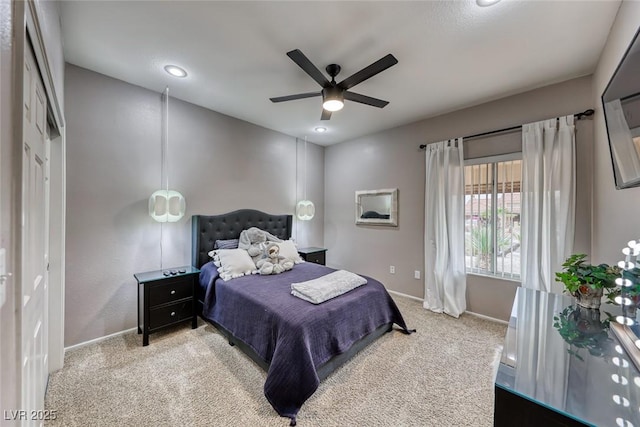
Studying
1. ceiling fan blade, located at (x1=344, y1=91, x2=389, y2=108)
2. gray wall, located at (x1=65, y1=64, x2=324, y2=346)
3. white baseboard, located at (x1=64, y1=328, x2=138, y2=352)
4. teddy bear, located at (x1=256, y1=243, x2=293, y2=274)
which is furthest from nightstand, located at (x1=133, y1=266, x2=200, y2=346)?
ceiling fan blade, located at (x1=344, y1=91, x2=389, y2=108)

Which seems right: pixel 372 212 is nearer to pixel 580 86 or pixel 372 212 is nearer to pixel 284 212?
pixel 284 212

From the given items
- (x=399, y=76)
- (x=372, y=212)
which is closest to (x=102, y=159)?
(x=399, y=76)

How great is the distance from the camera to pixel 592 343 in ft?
3.71

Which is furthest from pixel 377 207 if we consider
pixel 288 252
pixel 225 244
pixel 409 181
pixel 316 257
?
pixel 225 244

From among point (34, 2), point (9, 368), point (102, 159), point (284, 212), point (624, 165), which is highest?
point (34, 2)

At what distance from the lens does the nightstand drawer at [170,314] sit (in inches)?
102

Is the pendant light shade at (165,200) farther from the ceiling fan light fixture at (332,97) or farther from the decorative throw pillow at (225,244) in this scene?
the ceiling fan light fixture at (332,97)

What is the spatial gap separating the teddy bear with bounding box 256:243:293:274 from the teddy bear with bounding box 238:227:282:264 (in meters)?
0.08

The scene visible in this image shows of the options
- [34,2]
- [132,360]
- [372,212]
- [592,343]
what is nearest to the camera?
[34,2]

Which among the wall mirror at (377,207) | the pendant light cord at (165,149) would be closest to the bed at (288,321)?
the pendant light cord at (165,149)

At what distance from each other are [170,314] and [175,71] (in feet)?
8.57

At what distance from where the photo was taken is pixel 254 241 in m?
3.59

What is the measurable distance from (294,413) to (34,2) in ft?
8.34

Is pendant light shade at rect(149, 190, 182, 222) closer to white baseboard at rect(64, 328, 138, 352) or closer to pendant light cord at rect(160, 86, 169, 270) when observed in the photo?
pendant light cord at rect(160, 86, 169, 270)
